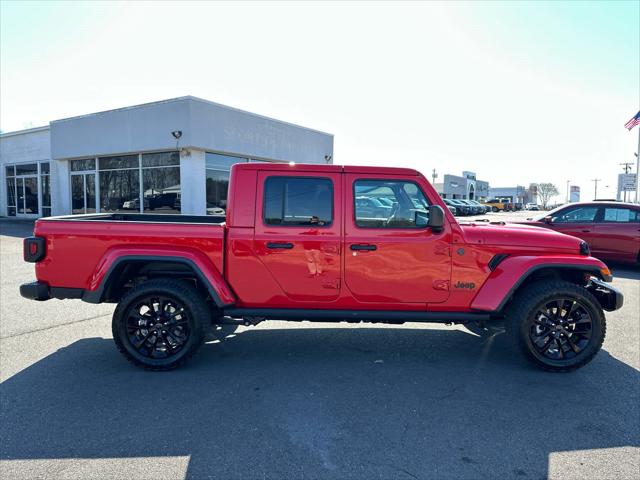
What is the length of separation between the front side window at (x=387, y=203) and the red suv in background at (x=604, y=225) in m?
7.30

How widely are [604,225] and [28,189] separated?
92.7 feet

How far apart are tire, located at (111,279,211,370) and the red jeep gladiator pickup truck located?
0.01m

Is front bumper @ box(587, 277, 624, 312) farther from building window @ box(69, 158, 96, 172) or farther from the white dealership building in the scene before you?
building window @ box(69, 158, 96, 172)

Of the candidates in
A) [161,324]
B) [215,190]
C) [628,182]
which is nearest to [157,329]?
[161,324]

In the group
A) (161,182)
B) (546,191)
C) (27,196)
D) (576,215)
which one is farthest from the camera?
(546,191)

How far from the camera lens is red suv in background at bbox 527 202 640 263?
9.66 m

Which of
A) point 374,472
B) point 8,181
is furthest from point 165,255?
point 8,181

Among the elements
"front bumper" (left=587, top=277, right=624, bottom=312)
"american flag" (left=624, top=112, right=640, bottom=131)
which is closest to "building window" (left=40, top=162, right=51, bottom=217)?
"front bumper" (left=587, top=277, right=624, bottom=312)

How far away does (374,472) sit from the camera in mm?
2648

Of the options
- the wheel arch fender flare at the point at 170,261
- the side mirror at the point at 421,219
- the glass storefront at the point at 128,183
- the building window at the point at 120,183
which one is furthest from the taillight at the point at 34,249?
the building window at the point at 120,183

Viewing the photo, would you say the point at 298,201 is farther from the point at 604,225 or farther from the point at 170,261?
the point at 604,225

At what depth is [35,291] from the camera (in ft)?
13.9

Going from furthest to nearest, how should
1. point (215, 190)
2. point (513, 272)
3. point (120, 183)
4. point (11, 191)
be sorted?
point (11, 191) < point (120, 183) < point (215, 190) < point (513, 272)

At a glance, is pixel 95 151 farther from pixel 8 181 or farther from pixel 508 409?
pixel 508 409
